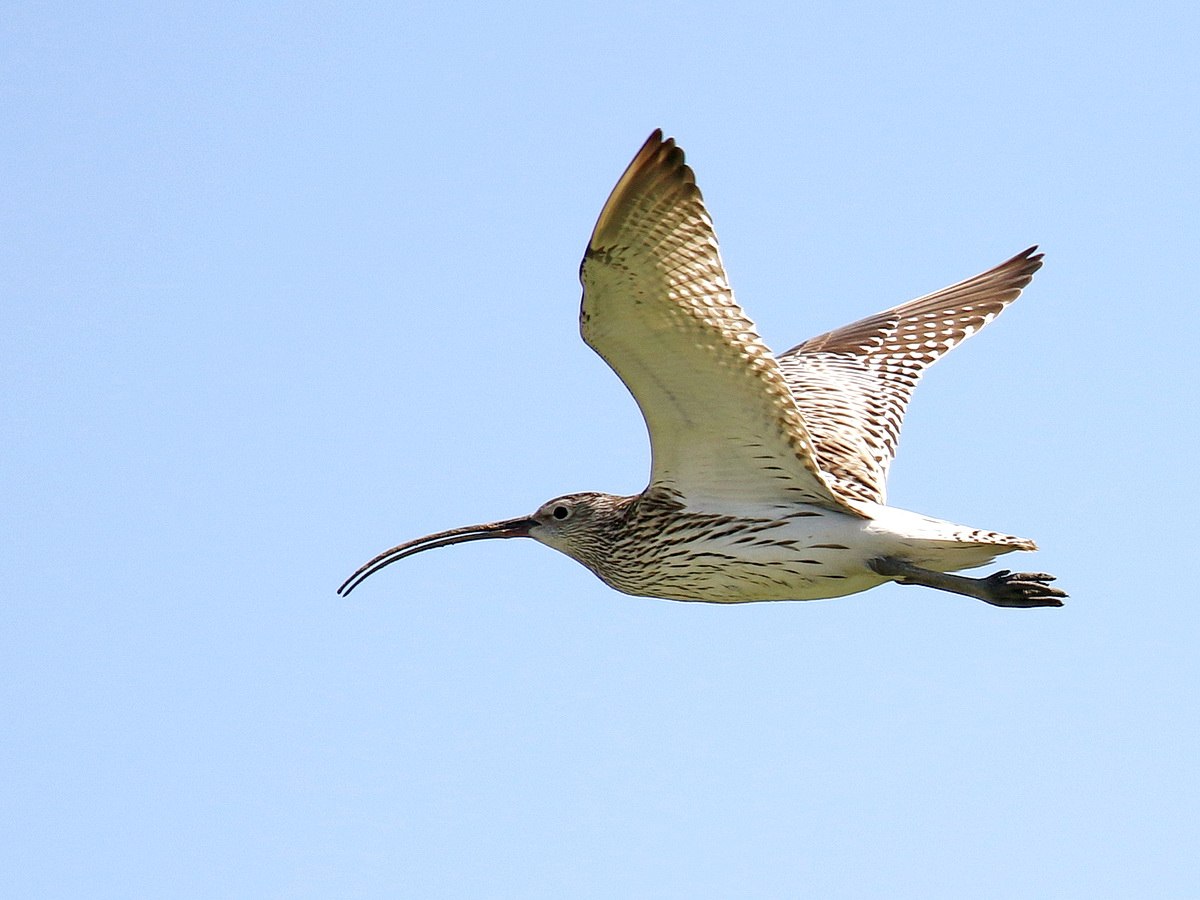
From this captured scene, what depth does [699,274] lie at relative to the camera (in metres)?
10.7

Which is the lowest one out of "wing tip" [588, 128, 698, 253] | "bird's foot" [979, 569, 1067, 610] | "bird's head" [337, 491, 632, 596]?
"bird's foot" [979, 569, 1067, 610]

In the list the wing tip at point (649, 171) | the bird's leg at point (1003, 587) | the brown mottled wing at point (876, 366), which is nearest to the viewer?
the wing tip at point (649, 171)

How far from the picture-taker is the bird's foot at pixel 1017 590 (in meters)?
12.2

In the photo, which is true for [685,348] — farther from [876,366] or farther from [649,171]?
[876,366]

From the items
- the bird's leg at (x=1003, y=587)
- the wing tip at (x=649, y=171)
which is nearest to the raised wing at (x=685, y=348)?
the wing tip at (x=649, y=171)

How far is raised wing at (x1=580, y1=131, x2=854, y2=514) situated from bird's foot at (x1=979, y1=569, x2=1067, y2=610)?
1069 mm

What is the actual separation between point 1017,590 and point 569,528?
10.4ft

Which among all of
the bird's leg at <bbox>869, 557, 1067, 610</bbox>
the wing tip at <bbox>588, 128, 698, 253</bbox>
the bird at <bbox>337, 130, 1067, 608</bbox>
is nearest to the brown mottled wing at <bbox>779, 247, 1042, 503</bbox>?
the bird at <bbox>337, 130, 1067, 608</bbox>

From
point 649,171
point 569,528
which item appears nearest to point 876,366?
point 569,528

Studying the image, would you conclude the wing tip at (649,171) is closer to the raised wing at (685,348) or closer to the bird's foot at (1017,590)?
the raised wing at (685,348)

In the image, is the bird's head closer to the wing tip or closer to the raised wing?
the raised wing

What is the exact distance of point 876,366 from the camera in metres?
15.6

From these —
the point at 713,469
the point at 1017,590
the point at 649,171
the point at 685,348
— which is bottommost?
the point at 1017,590

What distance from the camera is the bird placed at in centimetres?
1056
